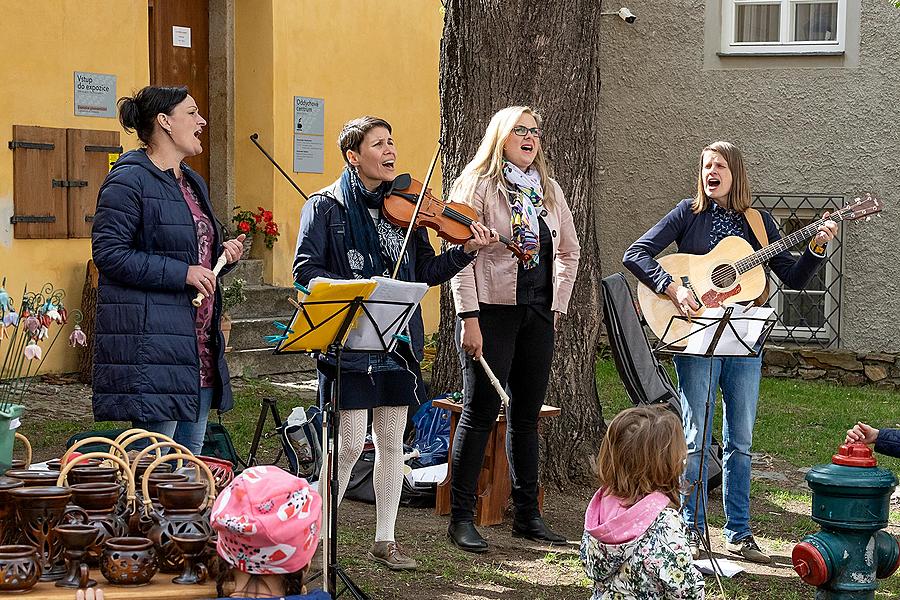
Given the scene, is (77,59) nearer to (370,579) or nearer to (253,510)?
(370,579)

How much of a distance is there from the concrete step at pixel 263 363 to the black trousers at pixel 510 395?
4833 millimetres

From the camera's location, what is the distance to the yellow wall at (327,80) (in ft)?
38.6

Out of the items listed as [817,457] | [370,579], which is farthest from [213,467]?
[817,457]

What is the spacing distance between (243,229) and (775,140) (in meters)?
5.04

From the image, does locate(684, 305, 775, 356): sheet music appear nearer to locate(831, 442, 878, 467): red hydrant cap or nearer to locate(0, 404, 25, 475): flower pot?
locate(831, 442, 878, 467): red hydrant cap

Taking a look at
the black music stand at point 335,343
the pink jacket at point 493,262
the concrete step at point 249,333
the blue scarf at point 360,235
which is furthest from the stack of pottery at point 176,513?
the concrete step at point 249,333

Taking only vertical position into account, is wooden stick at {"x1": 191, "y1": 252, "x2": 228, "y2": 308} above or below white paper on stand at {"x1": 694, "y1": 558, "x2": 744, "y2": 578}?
above

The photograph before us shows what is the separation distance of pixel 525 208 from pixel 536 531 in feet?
4.98

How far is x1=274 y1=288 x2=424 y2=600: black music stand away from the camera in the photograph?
165 inches

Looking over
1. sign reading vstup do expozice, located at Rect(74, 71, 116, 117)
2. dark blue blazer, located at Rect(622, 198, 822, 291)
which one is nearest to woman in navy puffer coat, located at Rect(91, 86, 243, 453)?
dark blue blazer, located at Rect(622, 198, 822, 291)

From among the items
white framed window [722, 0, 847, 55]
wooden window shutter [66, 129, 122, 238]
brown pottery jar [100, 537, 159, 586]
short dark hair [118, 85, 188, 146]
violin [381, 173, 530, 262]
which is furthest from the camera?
white framed window [722, 0, 847, 55]

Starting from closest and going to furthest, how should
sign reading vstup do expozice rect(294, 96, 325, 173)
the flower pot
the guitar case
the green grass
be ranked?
the flower pot < the green grass < the guitar case < sign reading vstup do expozice rect(294, 96, 325, 173)

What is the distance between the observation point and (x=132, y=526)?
3193mm

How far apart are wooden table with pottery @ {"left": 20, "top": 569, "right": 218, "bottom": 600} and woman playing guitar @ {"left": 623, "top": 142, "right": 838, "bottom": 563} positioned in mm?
2790
